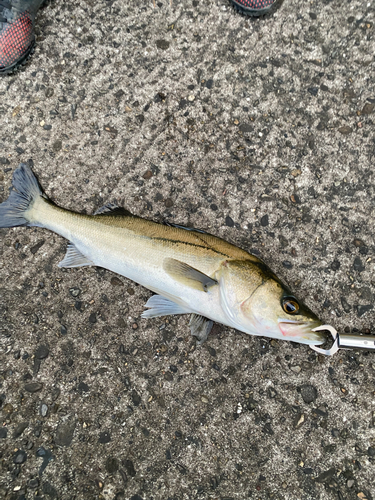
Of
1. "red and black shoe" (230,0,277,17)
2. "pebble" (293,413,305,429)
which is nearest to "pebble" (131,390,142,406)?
"pebble" (293,413,305,429)

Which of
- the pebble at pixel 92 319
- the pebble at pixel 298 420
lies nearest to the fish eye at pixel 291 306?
the pebble at pixel 298 420

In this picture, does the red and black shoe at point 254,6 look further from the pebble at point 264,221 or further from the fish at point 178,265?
the fish at point 178,265

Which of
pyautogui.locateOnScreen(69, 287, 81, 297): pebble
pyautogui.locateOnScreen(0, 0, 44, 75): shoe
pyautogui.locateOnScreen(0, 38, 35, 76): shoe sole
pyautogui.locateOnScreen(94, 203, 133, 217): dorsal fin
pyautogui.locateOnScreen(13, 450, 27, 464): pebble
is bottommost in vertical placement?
pyautogui.locateOnScreen(13, 450, 27, 464): pebble

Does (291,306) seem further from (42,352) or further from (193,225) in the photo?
(42,352)

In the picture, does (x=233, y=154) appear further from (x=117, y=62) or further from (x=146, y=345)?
(x=146, y=345)

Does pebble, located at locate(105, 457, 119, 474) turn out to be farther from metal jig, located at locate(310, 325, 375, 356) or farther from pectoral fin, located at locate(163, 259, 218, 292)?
metal jig, located at locate(310, 325, 375, 356)

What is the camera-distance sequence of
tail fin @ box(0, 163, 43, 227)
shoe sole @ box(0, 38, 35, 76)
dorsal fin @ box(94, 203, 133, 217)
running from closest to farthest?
dorsal fin @ box(94, 203, 133, 217) → tail fin @ box(0, 163, 43, 227) → shoe sole @ box(0, 38, 35, 76)
